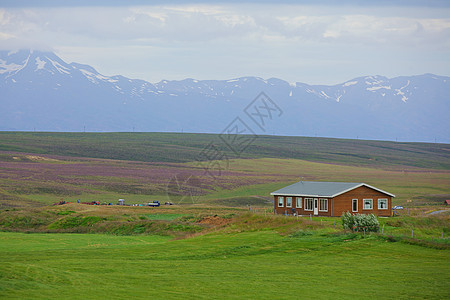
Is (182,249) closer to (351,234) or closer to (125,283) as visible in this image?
(351,234)

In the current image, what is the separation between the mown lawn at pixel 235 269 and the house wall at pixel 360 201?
49.2 feet

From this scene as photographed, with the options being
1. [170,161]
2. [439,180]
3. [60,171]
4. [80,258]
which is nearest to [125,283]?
[80,258]

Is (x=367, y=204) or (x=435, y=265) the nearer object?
(x=435, y=265)

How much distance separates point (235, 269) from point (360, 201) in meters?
31.6

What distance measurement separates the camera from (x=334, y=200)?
61.7 meters

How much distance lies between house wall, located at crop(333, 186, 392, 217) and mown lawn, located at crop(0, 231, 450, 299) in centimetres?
1499

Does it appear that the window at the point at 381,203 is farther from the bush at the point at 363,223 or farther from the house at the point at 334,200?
the bush at the point at 363,223

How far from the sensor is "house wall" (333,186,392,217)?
62.0m

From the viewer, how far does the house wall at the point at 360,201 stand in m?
62.0

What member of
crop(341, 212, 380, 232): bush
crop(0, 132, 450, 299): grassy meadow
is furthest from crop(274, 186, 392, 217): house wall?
crop(341, 212, 380, 232): bush

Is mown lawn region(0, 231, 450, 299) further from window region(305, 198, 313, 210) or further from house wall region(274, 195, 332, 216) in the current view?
window region(305, 198, 313, 210)

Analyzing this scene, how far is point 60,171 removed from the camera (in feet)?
432

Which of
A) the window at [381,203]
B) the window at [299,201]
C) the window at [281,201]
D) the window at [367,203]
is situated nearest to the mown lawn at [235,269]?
the window at [299,201]

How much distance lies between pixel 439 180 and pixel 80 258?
12327 centimetres
